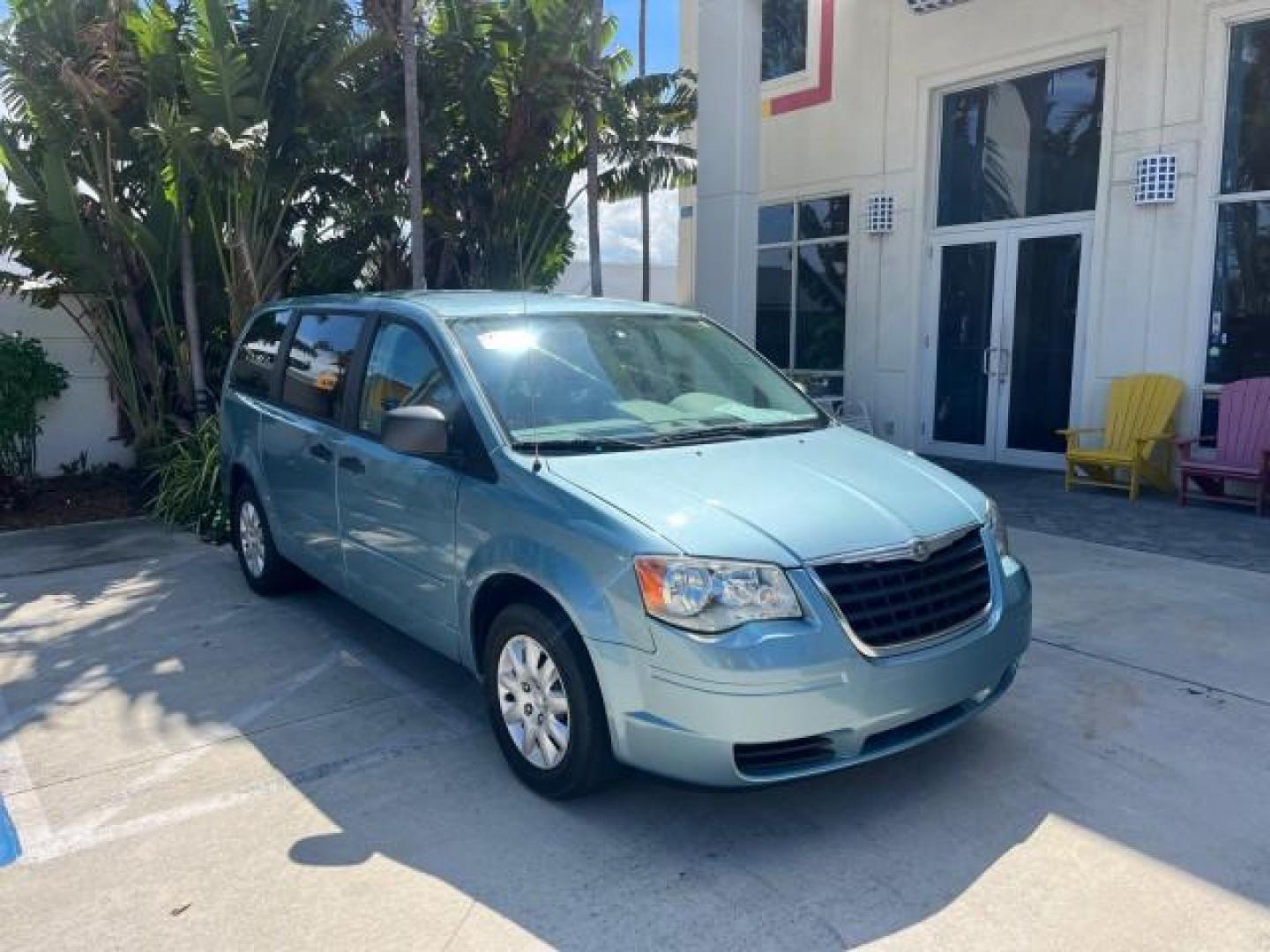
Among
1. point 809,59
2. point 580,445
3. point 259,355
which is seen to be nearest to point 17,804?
point 580,445

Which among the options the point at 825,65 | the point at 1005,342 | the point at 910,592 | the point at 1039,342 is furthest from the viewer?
the point at 825,65

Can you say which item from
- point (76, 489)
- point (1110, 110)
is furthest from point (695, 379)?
point (76, 489)

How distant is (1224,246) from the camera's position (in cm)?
867

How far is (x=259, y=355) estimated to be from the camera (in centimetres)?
618

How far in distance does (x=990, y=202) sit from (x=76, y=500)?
937 cm

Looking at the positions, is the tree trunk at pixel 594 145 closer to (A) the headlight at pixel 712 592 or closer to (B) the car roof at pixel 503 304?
(B) the car roof at pixel 503 304

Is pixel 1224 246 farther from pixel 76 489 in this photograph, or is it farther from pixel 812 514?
pixel 76 489

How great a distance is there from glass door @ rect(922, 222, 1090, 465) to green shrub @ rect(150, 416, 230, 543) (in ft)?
23.8

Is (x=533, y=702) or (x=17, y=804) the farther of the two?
(x=17, y=804)

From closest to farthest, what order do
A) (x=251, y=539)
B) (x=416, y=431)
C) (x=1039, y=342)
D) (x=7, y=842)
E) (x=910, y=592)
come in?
(x=910, y=592) < (x=7, y=842) < (x=416, y=431) < (x=251, y=539) < (x=1039, y=342)

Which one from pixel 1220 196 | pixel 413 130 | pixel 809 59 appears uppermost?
pixel 809 59

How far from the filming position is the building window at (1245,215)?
8.44 m

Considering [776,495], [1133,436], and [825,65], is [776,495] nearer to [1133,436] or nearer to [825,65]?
[1133,436]

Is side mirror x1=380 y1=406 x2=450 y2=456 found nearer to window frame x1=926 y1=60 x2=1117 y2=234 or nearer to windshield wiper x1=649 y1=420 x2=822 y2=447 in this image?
windshield wiper x1=649 y1=420 x2=822 y2=447
